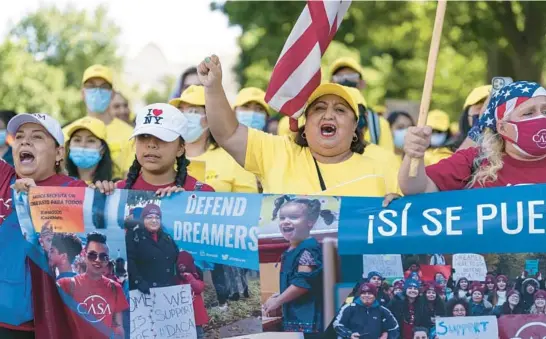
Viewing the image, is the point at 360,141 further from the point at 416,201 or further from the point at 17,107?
the point at 17,107

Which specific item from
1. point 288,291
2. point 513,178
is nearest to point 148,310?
point 288,291

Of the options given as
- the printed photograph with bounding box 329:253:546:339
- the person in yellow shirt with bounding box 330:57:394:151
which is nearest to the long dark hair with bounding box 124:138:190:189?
the printed photograph with bounding box 329:253:546:339

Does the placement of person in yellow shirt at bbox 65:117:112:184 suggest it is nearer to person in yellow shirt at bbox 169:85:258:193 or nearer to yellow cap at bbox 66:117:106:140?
yellow cap at bbox 66:117:106:140

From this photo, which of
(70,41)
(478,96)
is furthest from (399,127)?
(70,41)

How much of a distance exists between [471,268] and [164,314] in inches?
61.0

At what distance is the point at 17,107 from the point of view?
38750mm

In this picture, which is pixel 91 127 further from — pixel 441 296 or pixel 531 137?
pixel 531 137

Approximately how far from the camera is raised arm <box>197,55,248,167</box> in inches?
212

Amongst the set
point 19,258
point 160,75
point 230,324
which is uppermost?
point 160,75

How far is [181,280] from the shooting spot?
539cm

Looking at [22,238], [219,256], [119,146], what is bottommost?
[219,256]

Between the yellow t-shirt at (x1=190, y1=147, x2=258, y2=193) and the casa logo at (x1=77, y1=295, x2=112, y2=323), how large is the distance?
6.61 ft

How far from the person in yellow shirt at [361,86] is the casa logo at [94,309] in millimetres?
4363

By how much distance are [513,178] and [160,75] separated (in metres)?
91.1
